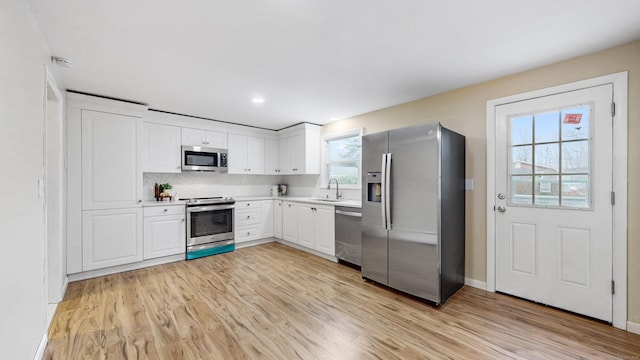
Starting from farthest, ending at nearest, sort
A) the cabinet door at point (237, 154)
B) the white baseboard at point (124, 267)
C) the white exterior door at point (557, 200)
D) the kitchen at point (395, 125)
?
the cabinet door at point (237, 154) < the white baseboard at point (124, 267) < the white exterior door at point (557, 200) < the kitchen at point (395, 125)

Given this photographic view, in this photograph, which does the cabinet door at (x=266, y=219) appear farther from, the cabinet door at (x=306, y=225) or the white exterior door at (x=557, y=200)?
the white exterior door at (x=557, y=200)

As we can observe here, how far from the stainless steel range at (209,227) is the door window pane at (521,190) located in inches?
160

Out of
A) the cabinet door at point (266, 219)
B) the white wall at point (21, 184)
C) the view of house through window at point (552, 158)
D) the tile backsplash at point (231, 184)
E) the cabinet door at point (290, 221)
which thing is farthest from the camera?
the cabinet door at point (266, 219)

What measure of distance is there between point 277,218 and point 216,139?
6.23 feet

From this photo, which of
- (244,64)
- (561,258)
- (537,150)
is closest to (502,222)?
(561,258)

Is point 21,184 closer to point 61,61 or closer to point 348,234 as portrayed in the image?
point 61,61

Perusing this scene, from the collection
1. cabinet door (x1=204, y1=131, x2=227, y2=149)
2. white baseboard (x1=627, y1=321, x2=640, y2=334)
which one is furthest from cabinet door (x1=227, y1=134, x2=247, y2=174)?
white baseboard (x1=627, y1=321, x2=640, y2=334)

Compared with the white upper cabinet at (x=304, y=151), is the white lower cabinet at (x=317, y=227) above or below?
below

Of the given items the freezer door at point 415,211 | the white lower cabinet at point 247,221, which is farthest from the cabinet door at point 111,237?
the freezer door at point 415,211

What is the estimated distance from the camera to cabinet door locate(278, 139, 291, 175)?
17.6 ft

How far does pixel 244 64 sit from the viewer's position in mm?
2479

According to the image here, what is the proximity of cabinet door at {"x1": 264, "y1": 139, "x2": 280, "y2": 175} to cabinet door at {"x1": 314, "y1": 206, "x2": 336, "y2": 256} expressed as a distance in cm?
180

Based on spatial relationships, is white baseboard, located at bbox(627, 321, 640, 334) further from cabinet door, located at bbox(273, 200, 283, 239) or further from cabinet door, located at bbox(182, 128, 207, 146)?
cabinet door, located at bbox(182, 128, 207, 146)

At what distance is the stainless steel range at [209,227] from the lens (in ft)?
13.5
